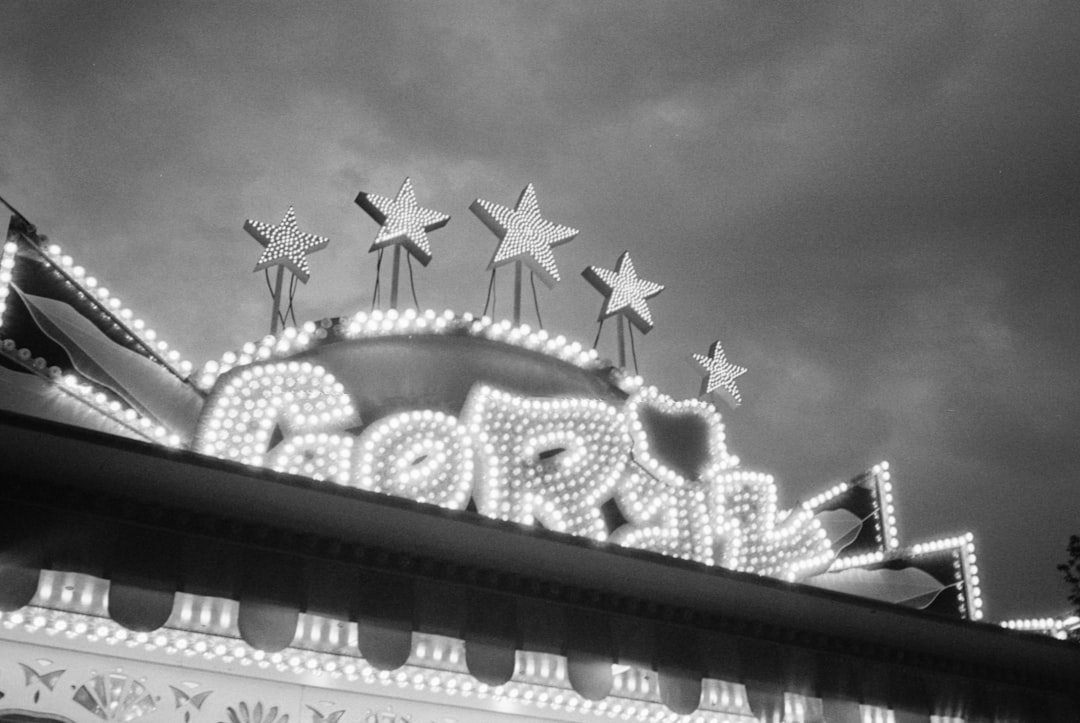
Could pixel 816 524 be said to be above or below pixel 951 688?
above

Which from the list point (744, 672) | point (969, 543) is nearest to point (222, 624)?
point (744, 672)

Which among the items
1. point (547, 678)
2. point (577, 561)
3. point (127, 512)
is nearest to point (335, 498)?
point (127, 512)

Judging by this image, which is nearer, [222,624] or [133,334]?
[222,624]

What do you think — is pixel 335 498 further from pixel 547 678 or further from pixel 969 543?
pixel 969 543

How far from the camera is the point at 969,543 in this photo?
12234 mm

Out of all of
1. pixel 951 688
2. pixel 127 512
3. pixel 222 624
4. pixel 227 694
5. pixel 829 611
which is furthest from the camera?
pixel 951 688

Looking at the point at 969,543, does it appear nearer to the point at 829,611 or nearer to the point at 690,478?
the point at 690,478

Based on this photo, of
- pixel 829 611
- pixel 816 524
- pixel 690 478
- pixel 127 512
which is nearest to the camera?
pixel 127 512

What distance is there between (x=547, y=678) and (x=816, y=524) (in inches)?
184

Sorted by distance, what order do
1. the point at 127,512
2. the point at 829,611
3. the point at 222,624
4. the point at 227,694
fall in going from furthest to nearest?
1. the point at 829,611
2. the point at 227,694
3. the point at 222,624
4. the point at 127,512

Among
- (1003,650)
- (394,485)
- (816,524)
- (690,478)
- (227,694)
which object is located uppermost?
(690,478)

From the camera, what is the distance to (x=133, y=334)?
25.2 ft

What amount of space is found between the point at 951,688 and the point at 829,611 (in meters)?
1.34

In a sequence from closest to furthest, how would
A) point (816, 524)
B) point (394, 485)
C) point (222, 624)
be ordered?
point (222, 624), point (394, 485), point (816, 524)
